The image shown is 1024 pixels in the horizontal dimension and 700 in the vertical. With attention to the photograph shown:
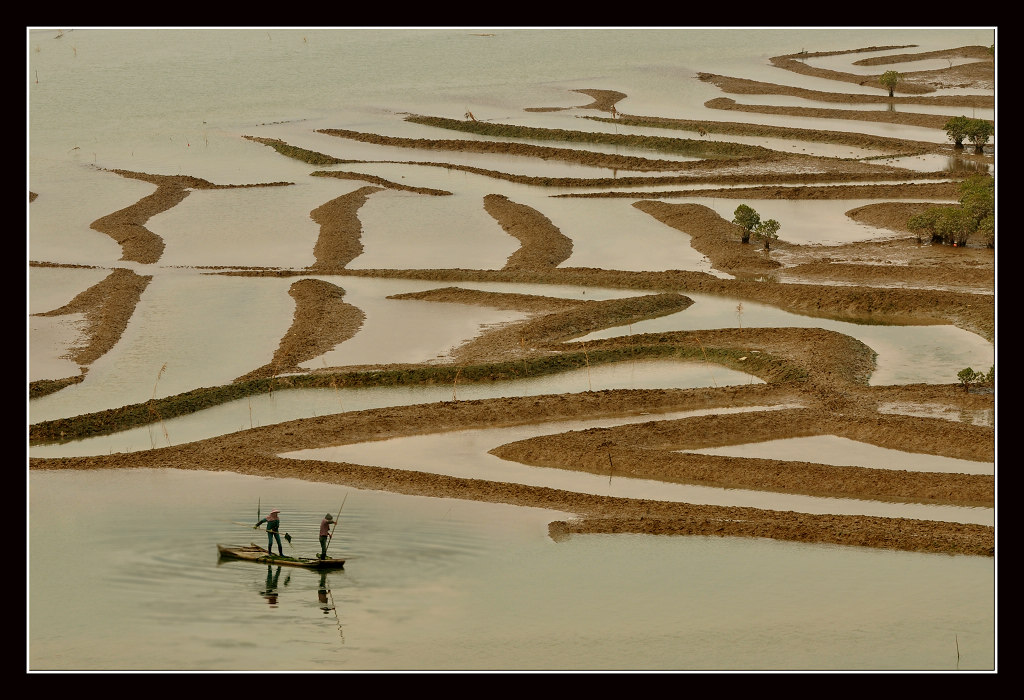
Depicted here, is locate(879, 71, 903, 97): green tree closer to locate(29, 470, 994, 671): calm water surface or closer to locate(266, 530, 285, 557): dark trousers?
locate(29, 470, 994, 671): calm water surface

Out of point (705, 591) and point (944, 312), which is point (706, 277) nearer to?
point (944, 312)

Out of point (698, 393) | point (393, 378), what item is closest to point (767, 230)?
point (698, 393)

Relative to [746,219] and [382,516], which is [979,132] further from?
[382,516]

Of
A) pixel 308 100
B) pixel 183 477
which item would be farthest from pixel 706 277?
pixel 308 100

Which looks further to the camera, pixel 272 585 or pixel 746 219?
pixel 746 219

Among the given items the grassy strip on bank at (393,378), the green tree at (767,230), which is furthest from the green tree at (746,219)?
the grassy strip on bank at (393,378)

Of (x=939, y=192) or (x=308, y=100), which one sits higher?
(x=308, y=100)

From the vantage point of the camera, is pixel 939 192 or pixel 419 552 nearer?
pixel 419 552
